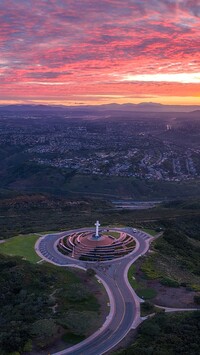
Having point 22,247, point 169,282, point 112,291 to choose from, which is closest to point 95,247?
point 22,247

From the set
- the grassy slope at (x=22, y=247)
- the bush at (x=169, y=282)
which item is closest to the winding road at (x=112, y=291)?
the grassy slope at (x=22, y=247)

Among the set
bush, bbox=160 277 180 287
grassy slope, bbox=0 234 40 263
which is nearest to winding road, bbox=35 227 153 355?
grassy slope, bbox=0 234 40 263

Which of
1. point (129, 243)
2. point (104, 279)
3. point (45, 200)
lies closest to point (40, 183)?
point (45, 200)

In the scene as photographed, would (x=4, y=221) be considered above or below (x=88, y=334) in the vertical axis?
below

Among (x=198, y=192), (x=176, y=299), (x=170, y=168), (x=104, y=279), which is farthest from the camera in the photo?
(x=170, y=168)

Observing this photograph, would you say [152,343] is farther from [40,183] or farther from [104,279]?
[40,183]

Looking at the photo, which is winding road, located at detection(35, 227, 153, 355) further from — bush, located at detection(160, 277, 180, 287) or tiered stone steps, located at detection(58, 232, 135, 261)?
bush, located at detection(160, 277, 180, 287)

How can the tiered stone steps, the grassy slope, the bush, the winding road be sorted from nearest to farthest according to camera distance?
the winding road
the bush
the grassy slope
the tiered stone steps

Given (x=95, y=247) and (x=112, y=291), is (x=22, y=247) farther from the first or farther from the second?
(x=112, y=291)

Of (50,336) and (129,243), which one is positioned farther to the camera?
(129,243)
